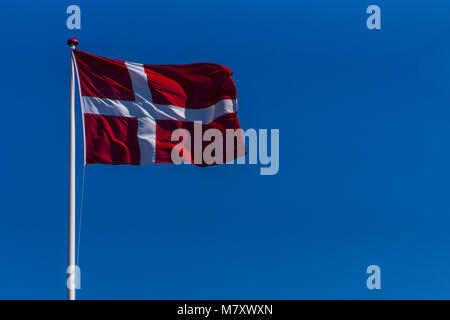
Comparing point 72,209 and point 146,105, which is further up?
point 146,105

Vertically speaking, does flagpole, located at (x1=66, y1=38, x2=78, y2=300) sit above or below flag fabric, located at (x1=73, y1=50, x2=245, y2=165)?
below

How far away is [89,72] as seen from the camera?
45.0ft

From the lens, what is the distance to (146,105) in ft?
47.4

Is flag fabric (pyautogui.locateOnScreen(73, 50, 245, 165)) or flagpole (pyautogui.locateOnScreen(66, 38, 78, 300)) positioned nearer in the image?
flagpole (pyautogui.locateOnScreen(66, 38, 78, 300))

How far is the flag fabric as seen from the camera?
44.3 ft

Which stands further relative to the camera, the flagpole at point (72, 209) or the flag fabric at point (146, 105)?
the flag fabric at point (146, 105)

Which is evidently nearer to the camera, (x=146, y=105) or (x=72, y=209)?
(x=72, y=209)

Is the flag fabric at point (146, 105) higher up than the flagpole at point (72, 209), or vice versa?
the flag fabric at point (146, 105)

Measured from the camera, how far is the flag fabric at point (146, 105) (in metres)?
13.5
